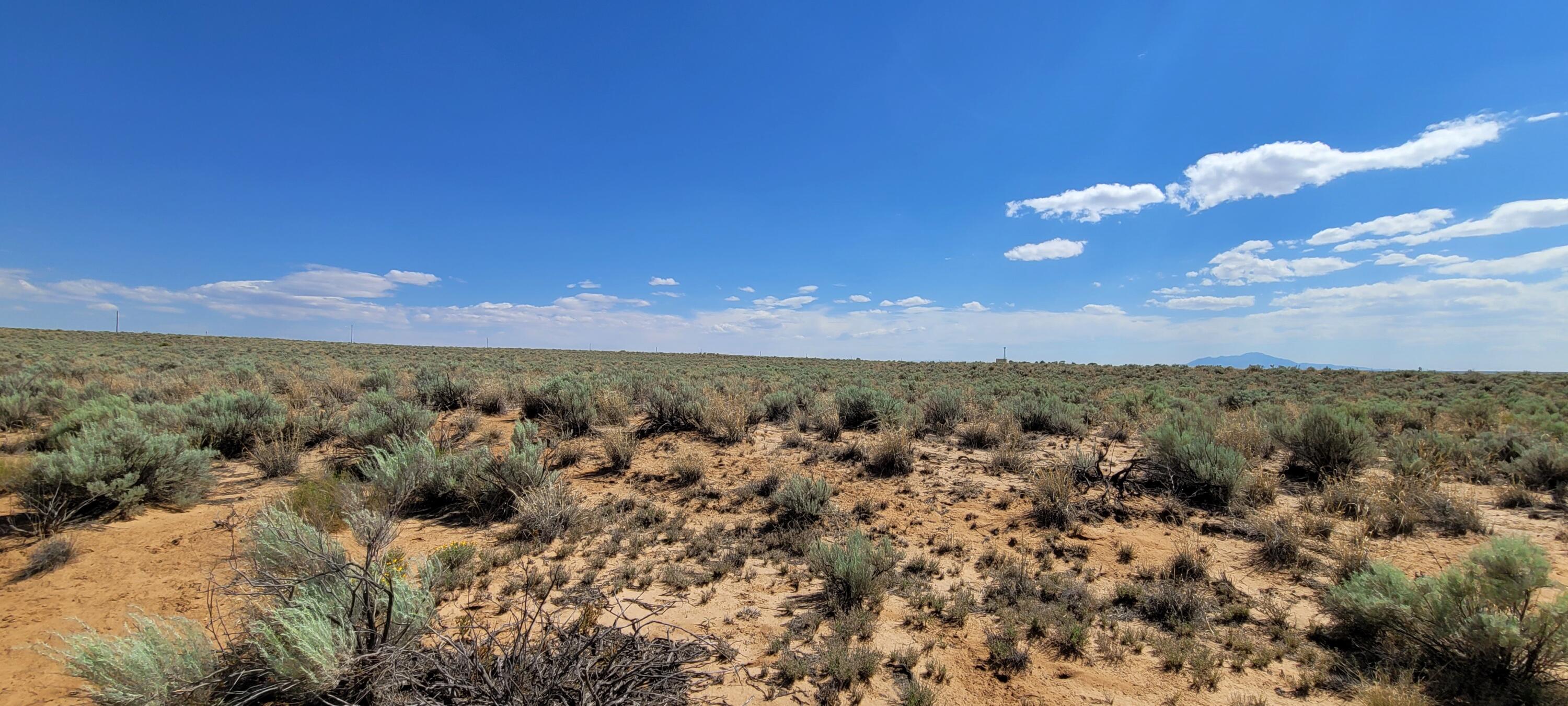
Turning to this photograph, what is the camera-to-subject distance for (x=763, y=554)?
17.6ft

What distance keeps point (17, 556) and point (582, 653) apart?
18.0ft

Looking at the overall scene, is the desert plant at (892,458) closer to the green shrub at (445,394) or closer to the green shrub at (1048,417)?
the green shrub at (1048,417)

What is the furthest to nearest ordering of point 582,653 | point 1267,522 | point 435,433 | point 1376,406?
point 1376,406 → point 435,433 → point 1267,522 → point 582,653

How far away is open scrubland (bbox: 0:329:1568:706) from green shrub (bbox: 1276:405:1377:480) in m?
0.04

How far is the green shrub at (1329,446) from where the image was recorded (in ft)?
24.8

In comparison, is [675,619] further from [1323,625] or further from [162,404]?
[162,404]

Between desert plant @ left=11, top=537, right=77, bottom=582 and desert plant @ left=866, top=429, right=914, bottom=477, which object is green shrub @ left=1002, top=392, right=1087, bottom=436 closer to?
desert plant @ left=866, top=429, right=914, bottom=477

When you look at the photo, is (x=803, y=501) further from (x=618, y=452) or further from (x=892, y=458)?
(x=618, y=452)

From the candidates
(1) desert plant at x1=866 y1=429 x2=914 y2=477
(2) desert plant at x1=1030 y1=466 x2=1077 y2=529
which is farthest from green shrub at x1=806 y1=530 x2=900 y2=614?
(1) desert plant at x1=866 y1=429 x2=914 y2=477

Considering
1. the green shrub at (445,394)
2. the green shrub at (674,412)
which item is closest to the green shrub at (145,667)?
the green shrub at (674,412)

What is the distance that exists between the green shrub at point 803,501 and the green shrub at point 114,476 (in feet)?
21.0

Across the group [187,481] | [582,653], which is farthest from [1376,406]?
[187,481]

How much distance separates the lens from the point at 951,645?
151 inches

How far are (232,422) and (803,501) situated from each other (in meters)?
8.48
